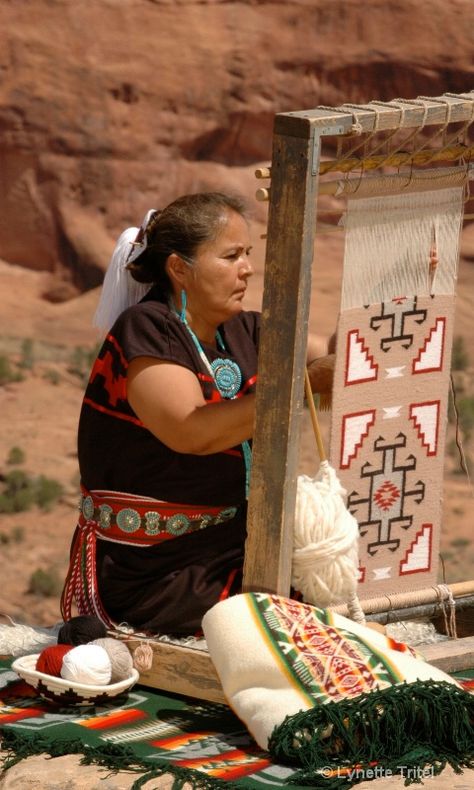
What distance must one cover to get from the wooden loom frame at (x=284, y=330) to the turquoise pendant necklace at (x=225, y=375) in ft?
0.88

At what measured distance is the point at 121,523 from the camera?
3529 millimetres

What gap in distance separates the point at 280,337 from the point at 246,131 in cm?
1150

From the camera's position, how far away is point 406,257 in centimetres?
340

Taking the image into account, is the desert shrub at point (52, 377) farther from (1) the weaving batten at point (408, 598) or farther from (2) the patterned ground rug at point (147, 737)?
(2) the patterned ground rug at point (147, 737)

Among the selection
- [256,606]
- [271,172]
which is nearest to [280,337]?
[271,172]

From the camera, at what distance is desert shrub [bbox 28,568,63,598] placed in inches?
353

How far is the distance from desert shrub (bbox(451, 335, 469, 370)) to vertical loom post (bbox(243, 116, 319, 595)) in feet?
32.2

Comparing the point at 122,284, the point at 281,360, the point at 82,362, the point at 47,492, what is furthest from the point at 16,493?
the point at 281,360

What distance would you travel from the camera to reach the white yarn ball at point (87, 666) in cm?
324

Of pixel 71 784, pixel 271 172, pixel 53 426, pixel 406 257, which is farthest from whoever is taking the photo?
pixel 53 426

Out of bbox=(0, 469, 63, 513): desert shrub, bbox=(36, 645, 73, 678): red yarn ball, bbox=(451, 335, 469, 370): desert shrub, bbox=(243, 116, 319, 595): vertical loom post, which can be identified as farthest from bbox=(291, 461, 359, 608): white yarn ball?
bbox=(451, 335, 469, 370): desert shrub

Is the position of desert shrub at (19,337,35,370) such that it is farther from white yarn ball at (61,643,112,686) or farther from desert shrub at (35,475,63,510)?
white yarn ball at (61,643,112,686)

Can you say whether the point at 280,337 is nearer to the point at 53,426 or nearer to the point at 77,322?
the point at 53,426

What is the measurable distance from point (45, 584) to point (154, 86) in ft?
21.5
